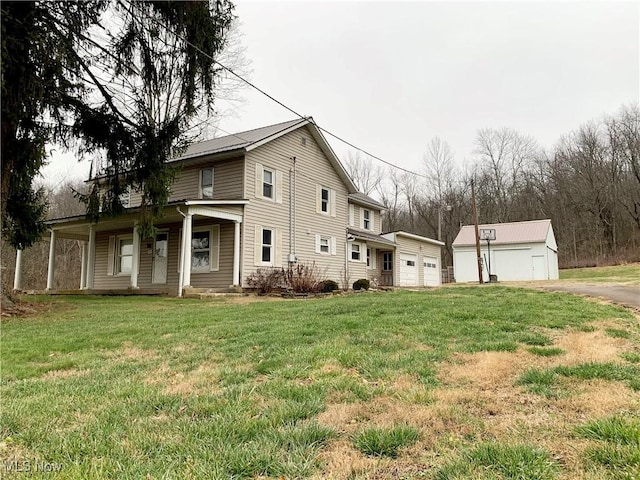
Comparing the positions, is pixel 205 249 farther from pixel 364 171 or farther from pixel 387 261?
pixel 364 171

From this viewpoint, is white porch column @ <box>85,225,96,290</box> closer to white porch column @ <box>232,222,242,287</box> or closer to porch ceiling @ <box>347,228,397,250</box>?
white porch column @ <box>232,222,242,287</box>

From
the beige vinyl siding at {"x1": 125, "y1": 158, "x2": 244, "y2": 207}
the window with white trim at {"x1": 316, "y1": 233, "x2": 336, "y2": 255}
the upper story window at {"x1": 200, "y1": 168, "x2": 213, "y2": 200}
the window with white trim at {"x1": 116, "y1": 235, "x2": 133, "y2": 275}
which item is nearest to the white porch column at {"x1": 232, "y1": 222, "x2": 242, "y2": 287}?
the beige vinyl siding at {"x1": 125, "y1": 158, "x2": 244, "y2": 207}

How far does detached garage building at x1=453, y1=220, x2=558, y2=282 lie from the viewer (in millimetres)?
28844

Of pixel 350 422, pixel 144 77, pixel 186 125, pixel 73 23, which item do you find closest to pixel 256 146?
pixel 186 125

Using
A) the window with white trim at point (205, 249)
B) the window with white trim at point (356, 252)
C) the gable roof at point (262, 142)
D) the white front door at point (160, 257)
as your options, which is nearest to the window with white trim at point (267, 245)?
the window with white trim at point (205, 249)

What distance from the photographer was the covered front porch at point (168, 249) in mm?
14500

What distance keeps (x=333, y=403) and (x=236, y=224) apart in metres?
12.5

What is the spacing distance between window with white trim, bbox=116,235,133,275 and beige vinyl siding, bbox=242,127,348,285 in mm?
6084

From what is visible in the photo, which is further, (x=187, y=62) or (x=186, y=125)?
(x=186, y=125)

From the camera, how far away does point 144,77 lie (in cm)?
1059

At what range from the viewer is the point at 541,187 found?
3869 cm

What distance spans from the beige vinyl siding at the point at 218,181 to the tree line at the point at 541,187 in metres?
21.5

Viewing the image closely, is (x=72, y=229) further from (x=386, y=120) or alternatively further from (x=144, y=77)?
(x=386, y=120)

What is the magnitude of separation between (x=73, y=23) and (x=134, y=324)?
628 cm
